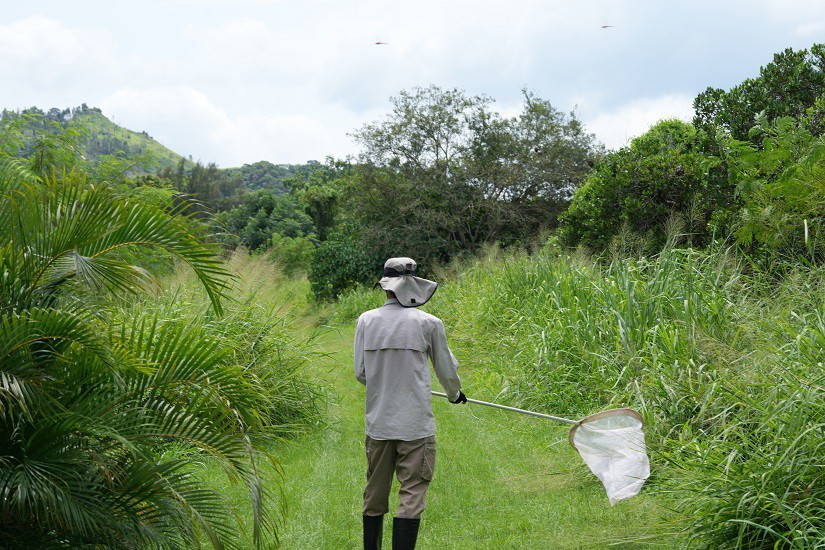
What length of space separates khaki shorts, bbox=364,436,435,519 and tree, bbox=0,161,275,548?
919 millimetres

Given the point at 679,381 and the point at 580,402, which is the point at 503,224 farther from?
the point at 679,381

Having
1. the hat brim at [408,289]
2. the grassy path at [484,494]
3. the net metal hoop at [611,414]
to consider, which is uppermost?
the hat brim at [408,289]

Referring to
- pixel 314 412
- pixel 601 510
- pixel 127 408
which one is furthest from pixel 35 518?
pixel 314 412

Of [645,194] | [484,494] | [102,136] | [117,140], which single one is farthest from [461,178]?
[102,136]

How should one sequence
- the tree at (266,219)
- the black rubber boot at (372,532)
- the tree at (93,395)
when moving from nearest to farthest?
the tree at (93,395)
the black rubber boot at (372,532)
the tree at (266,219)

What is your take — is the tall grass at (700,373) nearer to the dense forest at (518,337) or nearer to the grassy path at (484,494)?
the dense forest at (518,337)

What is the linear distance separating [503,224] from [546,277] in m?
11.3

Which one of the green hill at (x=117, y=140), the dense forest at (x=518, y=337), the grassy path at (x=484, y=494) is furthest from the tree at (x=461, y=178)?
the green hill at (x=117, y=140)

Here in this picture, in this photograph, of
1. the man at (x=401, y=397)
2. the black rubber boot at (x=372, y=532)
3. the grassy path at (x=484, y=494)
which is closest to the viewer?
the man at (x=401, y=397)

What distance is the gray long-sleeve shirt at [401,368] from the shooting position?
4.78 m

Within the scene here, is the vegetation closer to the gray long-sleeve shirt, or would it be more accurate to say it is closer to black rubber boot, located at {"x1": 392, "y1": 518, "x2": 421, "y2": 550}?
the gray long-sleeve shirt

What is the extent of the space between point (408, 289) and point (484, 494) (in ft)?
7.43

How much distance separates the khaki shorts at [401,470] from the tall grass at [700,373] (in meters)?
1.46

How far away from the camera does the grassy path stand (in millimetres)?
5332
